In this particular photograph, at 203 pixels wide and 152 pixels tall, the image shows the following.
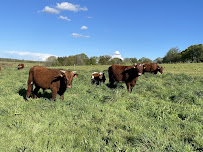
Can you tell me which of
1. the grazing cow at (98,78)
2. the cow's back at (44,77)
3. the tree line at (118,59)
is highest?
the tree line at (118,59)

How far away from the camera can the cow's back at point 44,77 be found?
6.18 m

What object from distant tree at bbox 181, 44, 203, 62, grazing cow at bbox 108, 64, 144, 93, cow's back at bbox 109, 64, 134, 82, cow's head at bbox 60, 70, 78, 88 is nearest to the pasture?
cow's head at bbox 60, 70, 78, 88

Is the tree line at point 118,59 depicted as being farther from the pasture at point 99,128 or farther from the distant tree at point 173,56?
the pasture at point 99,128

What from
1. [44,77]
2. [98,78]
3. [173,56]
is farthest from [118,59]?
[44,77]

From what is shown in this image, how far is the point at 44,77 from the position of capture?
626 cm

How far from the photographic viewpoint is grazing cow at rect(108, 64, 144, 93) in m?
8.86

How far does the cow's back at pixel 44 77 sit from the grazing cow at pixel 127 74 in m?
4.60

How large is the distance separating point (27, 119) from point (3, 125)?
1.87 ft

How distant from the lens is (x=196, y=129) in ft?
11.6

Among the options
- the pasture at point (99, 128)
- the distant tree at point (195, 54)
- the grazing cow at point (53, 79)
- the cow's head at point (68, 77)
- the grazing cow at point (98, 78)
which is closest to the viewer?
the pasture at point (99, 128)

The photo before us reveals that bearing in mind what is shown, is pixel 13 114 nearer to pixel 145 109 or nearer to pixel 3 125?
pixel 3 125

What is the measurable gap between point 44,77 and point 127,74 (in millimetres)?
5273

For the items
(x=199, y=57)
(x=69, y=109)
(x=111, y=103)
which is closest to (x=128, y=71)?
(x=111, y=103)

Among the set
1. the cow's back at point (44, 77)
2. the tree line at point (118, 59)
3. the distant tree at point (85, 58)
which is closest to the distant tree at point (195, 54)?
the tree line at point (118, 59)
